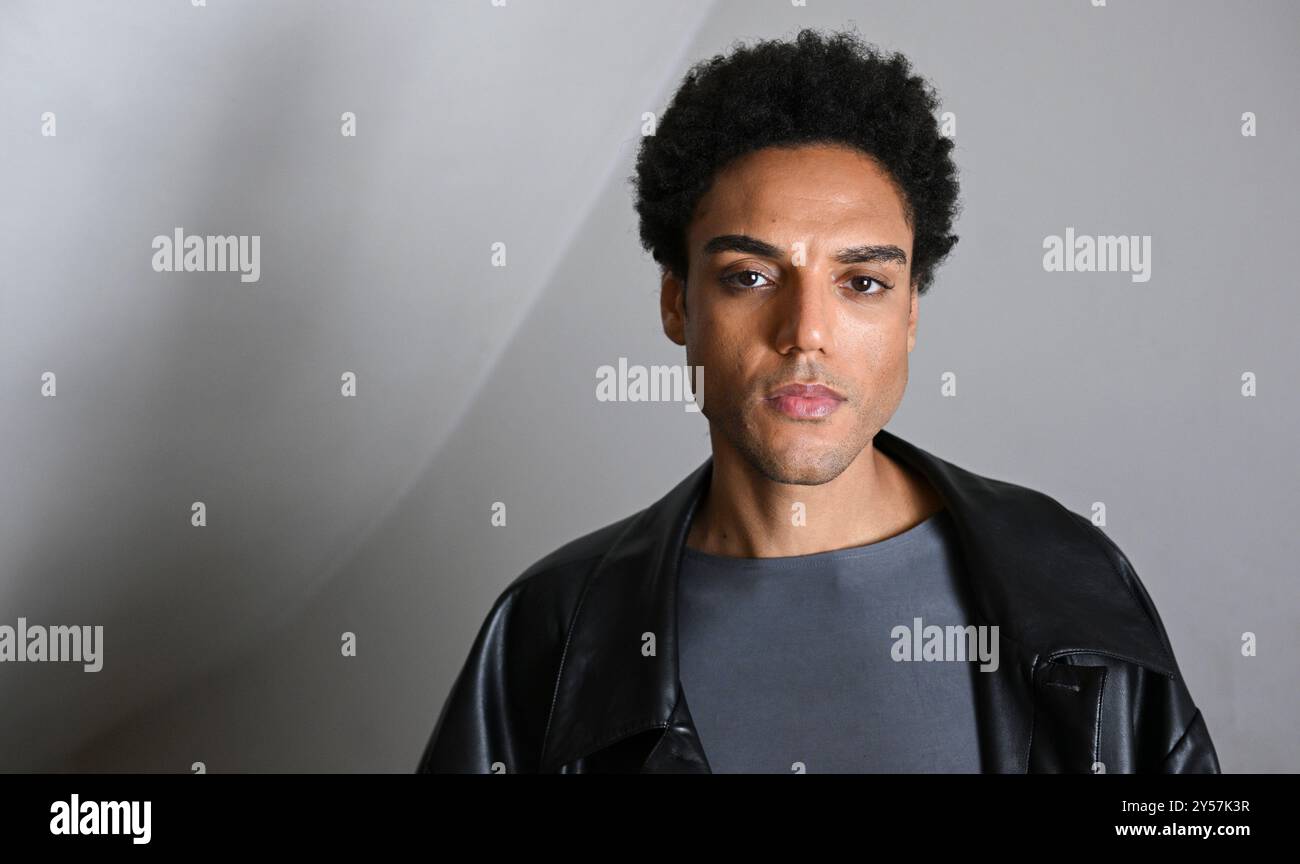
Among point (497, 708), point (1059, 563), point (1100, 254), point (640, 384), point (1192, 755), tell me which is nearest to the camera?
point (1192, 755)

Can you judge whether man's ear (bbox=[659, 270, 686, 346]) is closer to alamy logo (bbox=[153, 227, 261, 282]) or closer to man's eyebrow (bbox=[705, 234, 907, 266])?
man's eyebrow (bbox=[705, 234, 907, 266])

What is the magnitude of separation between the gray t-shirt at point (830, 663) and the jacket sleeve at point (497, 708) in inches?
10.1

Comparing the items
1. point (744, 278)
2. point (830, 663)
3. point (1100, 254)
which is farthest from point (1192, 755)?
point (1100, 254)

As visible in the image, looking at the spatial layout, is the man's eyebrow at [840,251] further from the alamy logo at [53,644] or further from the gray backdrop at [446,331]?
the alamy logo at [53,644]

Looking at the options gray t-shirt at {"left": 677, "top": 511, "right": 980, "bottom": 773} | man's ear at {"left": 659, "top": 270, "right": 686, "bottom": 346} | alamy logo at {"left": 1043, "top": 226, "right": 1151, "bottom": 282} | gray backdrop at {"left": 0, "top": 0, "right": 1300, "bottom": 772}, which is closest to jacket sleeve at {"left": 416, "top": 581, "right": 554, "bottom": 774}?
gray t-shirt at {"left": 677, "top": 511, "right": 980, "bottom": 773}

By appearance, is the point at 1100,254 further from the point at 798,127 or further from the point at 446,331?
the point at 446,331

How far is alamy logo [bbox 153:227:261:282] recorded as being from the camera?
2.44 metres

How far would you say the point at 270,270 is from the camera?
2.49m

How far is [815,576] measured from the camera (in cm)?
165

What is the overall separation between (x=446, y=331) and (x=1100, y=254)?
1426 millimetres

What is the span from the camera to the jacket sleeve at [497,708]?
1.71 meters

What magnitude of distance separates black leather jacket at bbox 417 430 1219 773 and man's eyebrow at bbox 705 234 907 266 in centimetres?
34
